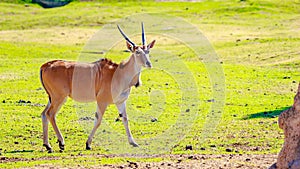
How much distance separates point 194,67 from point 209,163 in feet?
55.8

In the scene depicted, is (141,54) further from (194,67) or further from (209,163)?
(194,67)

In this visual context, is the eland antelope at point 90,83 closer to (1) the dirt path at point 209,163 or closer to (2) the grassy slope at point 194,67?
(2) the grassy slope at point 194,67

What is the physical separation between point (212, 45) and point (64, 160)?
2577 centimetres

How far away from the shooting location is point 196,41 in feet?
130

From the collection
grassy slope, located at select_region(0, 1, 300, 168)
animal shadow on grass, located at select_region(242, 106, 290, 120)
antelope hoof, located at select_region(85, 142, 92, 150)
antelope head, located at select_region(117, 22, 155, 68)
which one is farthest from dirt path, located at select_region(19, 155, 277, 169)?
animal shadow on grass, located at select_region(242, 106, 290, 120)

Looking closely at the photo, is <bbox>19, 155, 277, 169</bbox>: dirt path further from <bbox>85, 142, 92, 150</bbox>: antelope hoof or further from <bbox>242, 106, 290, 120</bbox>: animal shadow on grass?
<bbox>242, 106, 290, 120</bbox>: animal shadow on grass

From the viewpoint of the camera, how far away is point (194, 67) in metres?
28.7

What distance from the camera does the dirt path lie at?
11.6 meters

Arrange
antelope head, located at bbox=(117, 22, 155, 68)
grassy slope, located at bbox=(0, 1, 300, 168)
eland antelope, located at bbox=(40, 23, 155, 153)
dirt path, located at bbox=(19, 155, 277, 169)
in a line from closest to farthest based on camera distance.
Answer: dirt path, located at bbox=(19, 155, 277, 169)
eland antelope, located at bbox=(40, 23, 155, 153)
antelope head, located at bbox=(117, 22, 155, 68)
grassy slope, located at bbox=(0, 1, 300, 168)

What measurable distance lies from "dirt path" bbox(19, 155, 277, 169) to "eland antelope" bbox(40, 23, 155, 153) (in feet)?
6.30

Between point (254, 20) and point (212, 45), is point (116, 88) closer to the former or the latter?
point (212, 45)

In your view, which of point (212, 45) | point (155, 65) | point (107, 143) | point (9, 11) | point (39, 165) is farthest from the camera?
point (9, 11)

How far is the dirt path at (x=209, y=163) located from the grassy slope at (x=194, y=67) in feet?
1.77

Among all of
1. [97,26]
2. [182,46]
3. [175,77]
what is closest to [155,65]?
[175,77]
